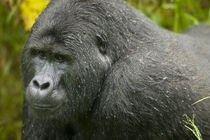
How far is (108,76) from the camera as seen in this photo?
3445 millimetres

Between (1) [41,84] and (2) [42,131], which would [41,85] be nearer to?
(1) [41,84]

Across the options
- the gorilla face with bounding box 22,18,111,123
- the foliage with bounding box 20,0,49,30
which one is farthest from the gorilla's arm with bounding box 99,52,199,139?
the foliage with bounding box 20,0,49,30

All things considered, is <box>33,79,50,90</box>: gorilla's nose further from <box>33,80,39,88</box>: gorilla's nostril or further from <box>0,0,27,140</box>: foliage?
<box>0,0,27,140</box>: foliage

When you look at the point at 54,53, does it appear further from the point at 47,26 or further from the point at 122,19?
the point at 122,19

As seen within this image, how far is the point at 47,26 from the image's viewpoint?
11.0 feet

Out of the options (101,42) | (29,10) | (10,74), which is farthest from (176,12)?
(10,74)

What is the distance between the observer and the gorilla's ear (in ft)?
11.1

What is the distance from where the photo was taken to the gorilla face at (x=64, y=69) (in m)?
3.28

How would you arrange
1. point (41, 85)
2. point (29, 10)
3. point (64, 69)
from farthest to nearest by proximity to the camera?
point (29, 10) → point (64, 69) → point (41, 85)

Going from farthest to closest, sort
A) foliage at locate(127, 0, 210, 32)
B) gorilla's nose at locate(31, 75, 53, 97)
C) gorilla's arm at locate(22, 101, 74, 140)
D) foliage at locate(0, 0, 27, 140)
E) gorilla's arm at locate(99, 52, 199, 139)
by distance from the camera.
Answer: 1. foliage at locate(0, 0, 27, 140)
2. foliage at locate(127, 0, 210, 32)
3. gorilla's arm at locate(22, 101, 74, 140)
4. gorilla's arm at locate(99, 52, 199, 139)
5. gorilla's nose at locate(31, 75, 53, 97)

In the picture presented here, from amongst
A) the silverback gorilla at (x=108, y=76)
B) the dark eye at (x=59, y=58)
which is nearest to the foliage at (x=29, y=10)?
the silverback gorilla at (x=108, y=76)

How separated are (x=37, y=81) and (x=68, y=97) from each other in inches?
14.7

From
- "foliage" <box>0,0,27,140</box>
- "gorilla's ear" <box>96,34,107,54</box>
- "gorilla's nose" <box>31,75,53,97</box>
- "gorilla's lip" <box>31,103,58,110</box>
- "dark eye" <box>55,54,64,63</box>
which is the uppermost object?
"gorilla's ear" <box>96,34,107,54</box>

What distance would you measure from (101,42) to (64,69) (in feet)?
1.39
